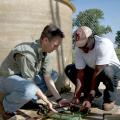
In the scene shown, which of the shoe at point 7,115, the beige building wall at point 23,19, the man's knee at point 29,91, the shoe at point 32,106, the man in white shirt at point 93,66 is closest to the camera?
the man's knee at point 29,91

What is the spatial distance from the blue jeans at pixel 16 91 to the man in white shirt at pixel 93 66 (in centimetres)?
76

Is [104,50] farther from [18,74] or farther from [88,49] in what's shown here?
[18,74]

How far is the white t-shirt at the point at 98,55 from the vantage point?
168 inches

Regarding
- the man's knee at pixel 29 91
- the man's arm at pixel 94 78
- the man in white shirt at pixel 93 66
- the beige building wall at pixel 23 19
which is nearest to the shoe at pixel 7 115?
the man's knee at pixel 29 91

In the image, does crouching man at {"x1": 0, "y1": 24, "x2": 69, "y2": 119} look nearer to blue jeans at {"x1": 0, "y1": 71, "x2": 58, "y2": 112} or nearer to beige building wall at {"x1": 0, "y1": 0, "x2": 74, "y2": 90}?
blue jeans at {"x1": 0, "y1": 71, "x2": 58, "y2": 112}

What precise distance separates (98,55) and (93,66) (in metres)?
0.30

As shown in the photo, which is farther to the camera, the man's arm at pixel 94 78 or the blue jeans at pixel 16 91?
the man's arm at pixel 94 78

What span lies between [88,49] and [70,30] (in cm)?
211

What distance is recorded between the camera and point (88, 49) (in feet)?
14.3

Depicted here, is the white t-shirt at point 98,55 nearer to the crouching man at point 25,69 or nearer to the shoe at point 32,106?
the crouching man at point 25,69

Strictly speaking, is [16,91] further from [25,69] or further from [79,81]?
[79,81]

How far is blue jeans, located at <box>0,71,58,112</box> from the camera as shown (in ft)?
12.6

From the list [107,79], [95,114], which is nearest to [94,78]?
[107,79]

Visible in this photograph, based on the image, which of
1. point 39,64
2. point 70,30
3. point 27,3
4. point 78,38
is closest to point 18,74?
point 39,64
